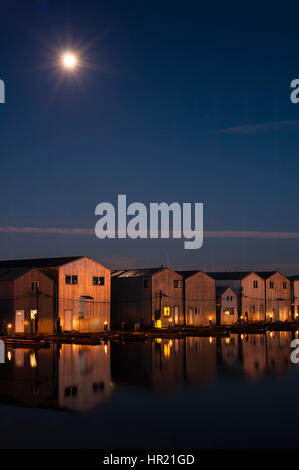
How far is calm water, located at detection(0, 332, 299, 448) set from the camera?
13797 mm

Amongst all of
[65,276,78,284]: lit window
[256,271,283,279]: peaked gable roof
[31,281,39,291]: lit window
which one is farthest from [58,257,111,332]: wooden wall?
[256,271,283,279]: peaked gable roof

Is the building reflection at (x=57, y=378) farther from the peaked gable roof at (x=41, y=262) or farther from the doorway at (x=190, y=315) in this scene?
Result: the doorway at (x=190, y=315)

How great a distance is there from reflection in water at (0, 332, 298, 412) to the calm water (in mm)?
37

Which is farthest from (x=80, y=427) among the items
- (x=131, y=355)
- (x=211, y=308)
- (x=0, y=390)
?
(x=211, y=308)

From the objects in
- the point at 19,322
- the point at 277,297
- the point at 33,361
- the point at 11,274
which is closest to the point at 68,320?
the point at 19,322

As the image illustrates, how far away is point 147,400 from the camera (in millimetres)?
18172

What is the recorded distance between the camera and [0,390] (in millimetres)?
19312

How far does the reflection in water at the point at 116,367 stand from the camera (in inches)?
742

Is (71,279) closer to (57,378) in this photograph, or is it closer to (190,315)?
(190,315)

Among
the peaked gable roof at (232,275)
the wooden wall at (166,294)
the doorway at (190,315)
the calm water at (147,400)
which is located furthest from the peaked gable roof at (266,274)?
the calm water at (147,400)

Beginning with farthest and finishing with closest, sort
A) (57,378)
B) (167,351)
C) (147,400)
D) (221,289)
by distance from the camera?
(221,289)
(167,351)
(57,378)
(147,400)

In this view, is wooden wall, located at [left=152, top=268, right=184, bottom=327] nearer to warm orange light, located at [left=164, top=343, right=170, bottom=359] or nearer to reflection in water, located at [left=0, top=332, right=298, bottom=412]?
reflection in water, located at [left=0, top=332, right=298, bottom=412]

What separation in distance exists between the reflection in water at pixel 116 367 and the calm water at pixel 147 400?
37 millimetres

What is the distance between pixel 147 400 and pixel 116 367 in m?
7.37
